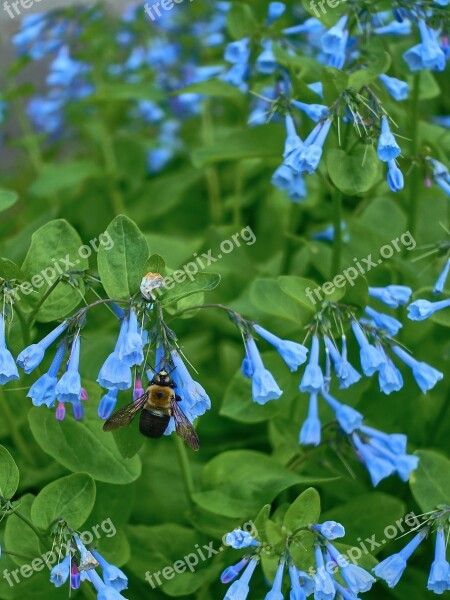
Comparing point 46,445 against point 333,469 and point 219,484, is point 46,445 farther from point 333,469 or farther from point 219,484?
point 333,469

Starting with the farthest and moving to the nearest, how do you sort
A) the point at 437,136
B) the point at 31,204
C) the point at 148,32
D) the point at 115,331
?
the point at 148,32, the point at 31,204, the point at 115,331, the point at 437,136

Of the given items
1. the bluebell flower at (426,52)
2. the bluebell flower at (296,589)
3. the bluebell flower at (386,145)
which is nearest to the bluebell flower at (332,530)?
the bluebell flower at (296,589)

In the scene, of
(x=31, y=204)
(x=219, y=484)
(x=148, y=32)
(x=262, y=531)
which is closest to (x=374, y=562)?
(x=262, y=531)

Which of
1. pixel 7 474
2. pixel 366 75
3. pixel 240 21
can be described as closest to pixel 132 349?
pixel 7 474

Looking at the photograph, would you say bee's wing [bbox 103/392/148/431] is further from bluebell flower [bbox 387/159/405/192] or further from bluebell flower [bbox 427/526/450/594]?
bluebell flower [bbox 387/159/405/192]

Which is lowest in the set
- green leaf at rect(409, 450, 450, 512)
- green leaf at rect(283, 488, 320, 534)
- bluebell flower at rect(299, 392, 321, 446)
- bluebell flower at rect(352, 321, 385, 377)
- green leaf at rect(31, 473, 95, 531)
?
green leaf at rect(409, 450, 450, 512)

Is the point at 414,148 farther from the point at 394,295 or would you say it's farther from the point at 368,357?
the point at 368,357

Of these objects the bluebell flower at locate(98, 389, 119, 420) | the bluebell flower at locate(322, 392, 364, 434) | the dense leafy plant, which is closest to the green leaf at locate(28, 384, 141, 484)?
the dense leafy plant
